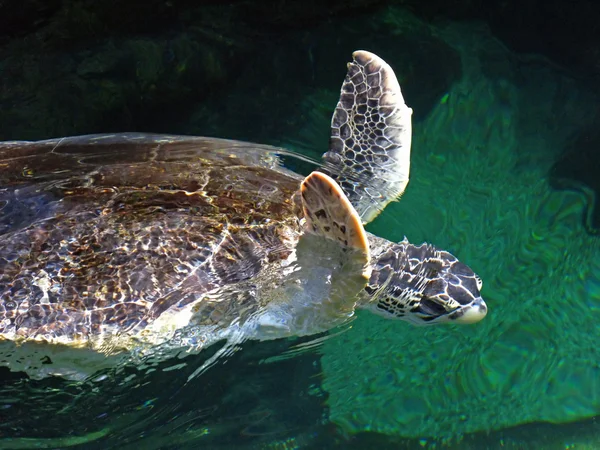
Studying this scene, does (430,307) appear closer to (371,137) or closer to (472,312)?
(472,312)

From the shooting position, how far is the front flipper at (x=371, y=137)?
3.33 metres

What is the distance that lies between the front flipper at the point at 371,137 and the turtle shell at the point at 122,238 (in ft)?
2.05

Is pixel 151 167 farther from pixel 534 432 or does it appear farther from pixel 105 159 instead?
pixel 534 432

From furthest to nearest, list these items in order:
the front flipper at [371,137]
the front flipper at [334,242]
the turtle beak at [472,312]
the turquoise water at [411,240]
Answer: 1. the front flipper at [371,137]
2. the turtle beak at [472,312]
3. the turquoise water at [411,240]
4. the front flipper at [334,242]

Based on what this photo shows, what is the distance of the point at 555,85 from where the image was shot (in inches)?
160

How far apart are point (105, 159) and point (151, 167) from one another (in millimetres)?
320

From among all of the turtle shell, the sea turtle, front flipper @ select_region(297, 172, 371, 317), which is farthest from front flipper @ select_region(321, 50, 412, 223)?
front flipper @ select_region(297, 172, 371, 317)

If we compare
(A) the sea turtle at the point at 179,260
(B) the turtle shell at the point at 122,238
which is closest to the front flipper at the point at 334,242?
(A) the sea turtle at the point at 179,260

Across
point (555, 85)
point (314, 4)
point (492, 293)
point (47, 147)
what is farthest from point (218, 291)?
point (555, 85)

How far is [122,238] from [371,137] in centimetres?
164

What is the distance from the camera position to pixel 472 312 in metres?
2.86

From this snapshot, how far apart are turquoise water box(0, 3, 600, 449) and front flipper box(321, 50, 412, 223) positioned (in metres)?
0.18

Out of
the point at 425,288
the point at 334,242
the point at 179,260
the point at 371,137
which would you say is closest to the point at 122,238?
the point at 179,260

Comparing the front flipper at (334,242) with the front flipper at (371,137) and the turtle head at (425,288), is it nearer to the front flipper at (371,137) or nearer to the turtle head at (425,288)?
the turtle head at (425,288)
